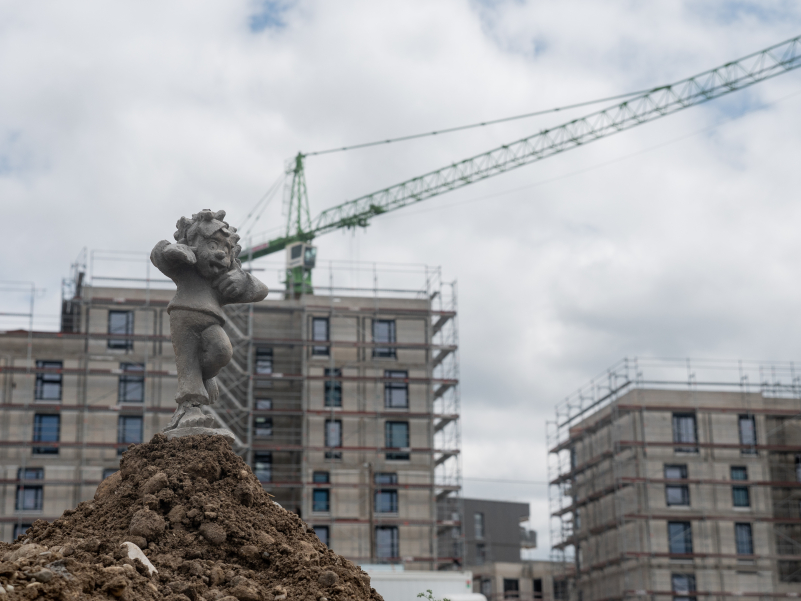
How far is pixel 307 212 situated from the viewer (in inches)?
3081

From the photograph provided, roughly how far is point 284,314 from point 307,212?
25.9 metres

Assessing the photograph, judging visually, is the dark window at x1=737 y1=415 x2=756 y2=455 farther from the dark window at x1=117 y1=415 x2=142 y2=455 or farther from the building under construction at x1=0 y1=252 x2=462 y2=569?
the dark window at x1=117 y1=415 x2=142 y2=455

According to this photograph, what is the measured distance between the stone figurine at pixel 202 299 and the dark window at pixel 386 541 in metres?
38.2

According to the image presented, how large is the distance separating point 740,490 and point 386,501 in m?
15.8

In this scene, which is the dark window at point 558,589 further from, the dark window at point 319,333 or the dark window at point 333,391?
the dark window at point 319,333

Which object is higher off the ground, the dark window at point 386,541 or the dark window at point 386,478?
the dark window at point 386,478

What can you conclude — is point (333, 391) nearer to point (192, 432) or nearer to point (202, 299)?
point (202, 299)

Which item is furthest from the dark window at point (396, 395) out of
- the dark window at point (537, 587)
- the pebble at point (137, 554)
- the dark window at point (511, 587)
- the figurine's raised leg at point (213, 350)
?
Answer: the pebble at point (137, 554)

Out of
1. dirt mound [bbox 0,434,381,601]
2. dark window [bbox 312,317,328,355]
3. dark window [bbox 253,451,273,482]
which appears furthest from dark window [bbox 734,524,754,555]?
dirt mound [bbox 0,434,381,601]

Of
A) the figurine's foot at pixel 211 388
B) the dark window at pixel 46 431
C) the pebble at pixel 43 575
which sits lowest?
the pebble at pixel 43 575

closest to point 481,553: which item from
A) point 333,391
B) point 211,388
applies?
point 333,391

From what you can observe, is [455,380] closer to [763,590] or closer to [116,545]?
[763,590]

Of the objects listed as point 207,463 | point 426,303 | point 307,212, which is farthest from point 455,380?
point 207,463

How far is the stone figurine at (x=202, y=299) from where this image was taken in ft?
36.5
